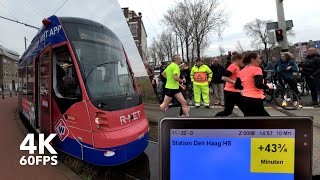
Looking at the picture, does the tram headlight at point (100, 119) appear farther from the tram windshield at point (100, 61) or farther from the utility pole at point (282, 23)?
the utility pole at point (282, 23)

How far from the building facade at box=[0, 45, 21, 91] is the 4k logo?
13.9 inches

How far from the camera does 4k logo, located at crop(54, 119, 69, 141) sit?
2.14m

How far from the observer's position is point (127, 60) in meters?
1.87

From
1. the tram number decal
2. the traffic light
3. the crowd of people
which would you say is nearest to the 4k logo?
the tram number decal

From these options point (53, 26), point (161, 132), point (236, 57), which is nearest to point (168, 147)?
point (161, 132)

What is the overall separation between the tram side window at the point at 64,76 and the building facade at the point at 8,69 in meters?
0.22

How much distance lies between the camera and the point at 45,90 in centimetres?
219

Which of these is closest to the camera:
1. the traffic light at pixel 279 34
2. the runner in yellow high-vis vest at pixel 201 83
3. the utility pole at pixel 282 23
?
the runner in yellow high-vis vest at pixel 201 83

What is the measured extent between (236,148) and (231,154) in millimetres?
24

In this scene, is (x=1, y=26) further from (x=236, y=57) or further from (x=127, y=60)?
(x=236, y=57)

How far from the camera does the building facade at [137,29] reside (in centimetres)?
181

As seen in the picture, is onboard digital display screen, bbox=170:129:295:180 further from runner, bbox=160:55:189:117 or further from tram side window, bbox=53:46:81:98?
runner, bbox=160:55:189:117

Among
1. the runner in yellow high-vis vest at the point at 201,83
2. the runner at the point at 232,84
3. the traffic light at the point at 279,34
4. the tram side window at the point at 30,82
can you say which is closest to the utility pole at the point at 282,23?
the traffic light at the point at 279,34

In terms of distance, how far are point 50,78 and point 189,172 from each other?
4.50ft
